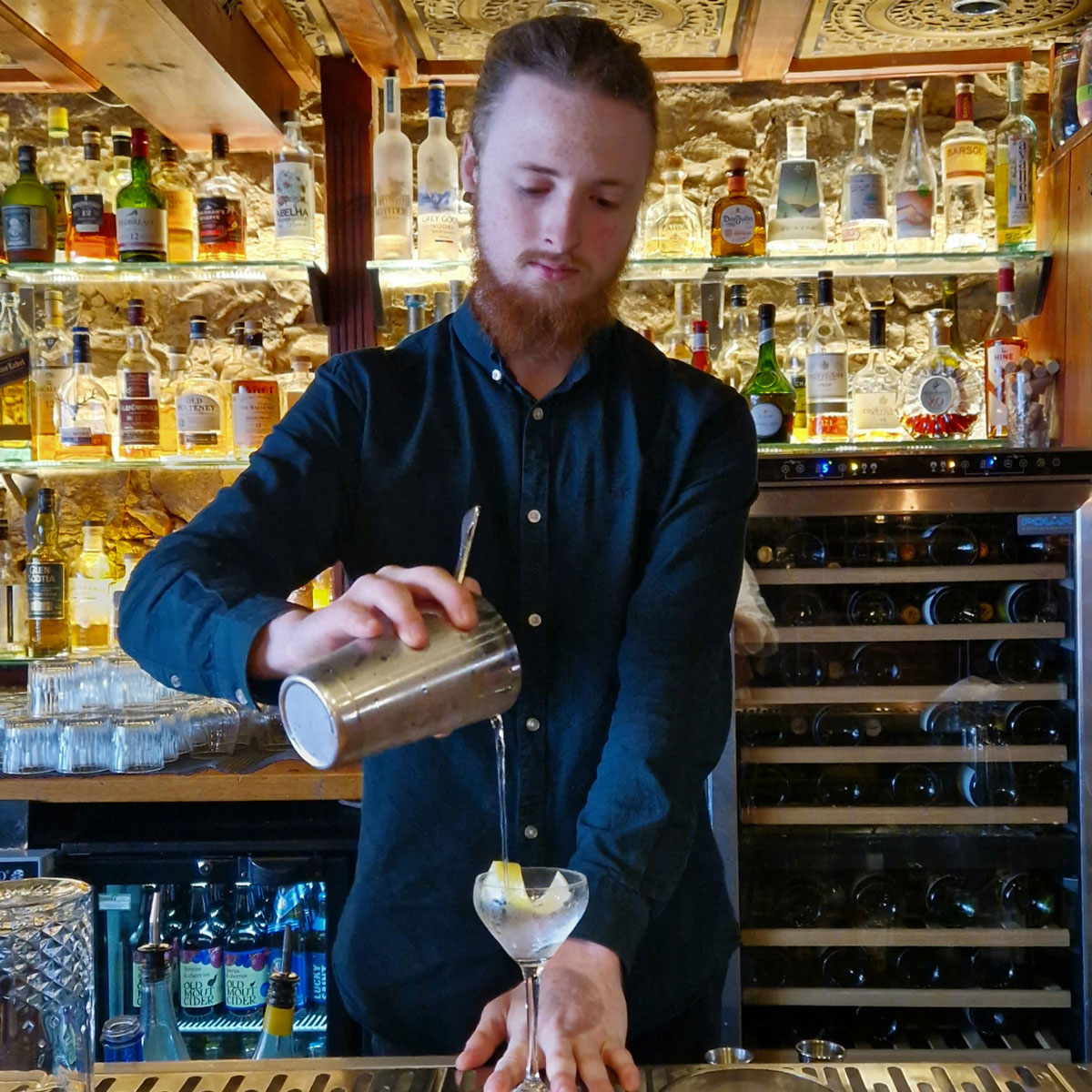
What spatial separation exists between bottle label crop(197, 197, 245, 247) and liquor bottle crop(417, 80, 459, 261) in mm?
389

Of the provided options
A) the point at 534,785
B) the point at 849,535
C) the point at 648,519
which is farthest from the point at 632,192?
the point at 849,535

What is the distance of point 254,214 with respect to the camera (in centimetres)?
287

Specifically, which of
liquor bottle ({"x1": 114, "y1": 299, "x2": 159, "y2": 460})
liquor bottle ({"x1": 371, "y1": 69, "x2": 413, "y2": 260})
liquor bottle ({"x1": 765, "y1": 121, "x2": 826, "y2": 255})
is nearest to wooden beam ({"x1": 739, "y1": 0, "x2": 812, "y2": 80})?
liquor bottle ({"x1": 765, "y1": 121, "x2": 826, "y2": 255})

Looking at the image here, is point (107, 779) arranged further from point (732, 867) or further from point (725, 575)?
point (725, 575)

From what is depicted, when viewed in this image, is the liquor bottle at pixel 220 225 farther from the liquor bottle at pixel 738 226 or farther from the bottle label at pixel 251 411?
the liquor bottle at pixel 738 226

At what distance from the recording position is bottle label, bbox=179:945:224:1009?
220 cm

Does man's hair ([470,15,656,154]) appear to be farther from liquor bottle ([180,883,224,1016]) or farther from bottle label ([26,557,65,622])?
bottle label ([26,557,65,622])

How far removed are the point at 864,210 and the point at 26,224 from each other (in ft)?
5.65

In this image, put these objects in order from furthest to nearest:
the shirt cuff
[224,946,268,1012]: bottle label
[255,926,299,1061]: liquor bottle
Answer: [224,946,268,1012]: bottle label
[255,926,299,1061]: liquor bottle
the shirt cuff

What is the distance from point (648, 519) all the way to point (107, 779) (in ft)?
3.89

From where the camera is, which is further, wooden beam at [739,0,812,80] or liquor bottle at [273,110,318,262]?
liquor bottle at [273,110,318,262]

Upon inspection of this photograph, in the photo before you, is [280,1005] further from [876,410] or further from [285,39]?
[285,39]

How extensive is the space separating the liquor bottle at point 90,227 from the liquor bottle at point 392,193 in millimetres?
560

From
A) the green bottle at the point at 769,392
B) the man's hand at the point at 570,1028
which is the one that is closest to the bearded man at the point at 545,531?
the man's hand at the point at 570,1028
